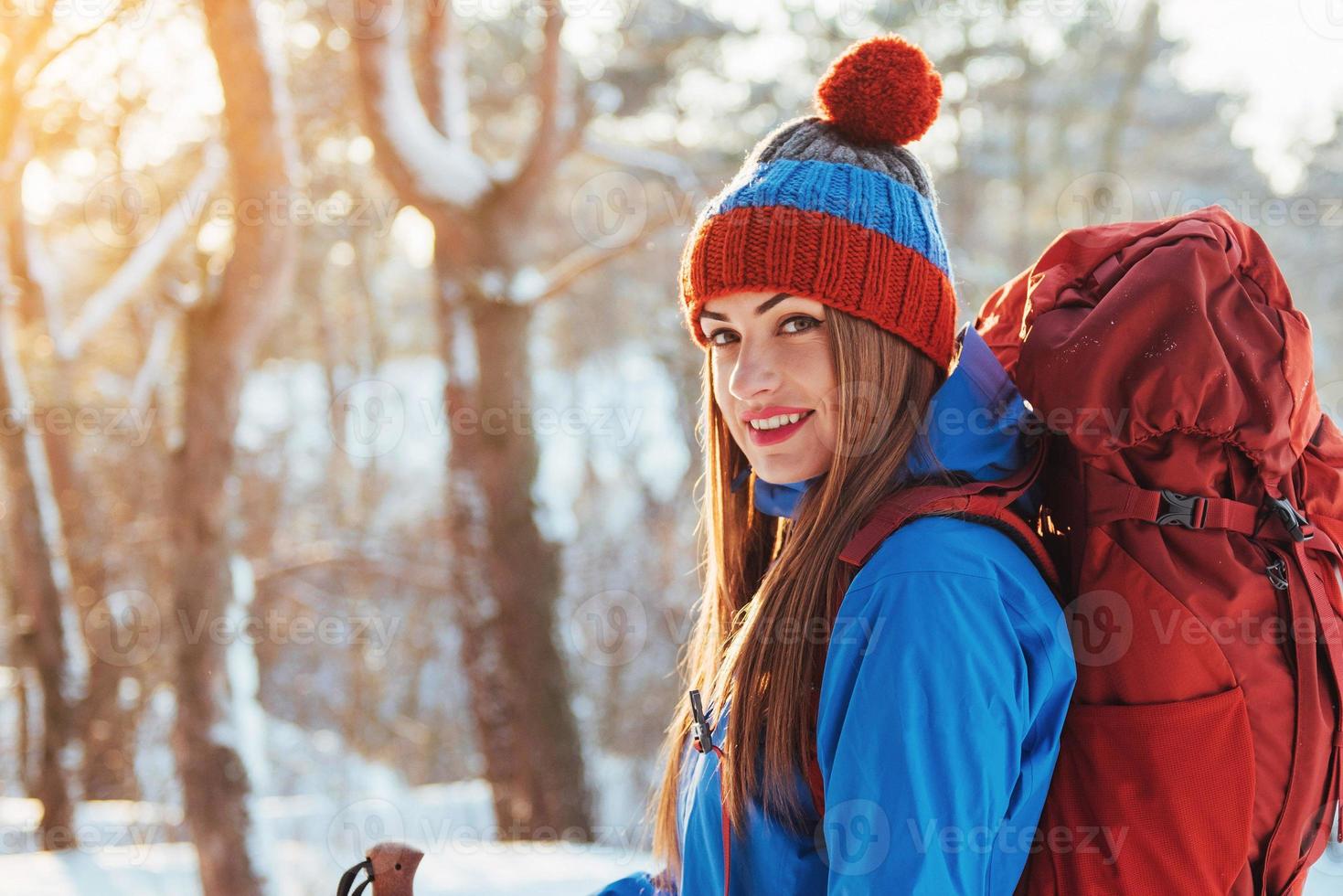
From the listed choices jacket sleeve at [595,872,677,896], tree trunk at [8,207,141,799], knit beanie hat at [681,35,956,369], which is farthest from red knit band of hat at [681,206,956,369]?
tree trunk at [8,207,141,799]

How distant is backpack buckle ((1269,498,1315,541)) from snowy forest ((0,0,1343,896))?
192cm

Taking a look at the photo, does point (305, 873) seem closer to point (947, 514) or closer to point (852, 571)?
point (852, 571)

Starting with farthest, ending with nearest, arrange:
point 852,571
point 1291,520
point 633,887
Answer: point 633,887 < point 852,571 < point 1291,520

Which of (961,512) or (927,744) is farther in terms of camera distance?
(961,512)

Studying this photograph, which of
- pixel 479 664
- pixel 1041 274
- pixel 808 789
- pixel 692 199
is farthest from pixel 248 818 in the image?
pixel 1041 274

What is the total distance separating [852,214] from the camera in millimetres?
1525

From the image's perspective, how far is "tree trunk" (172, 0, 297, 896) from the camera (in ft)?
14.6

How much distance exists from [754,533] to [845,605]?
60 cm

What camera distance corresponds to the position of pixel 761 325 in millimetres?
1576

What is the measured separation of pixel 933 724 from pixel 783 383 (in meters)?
0.54

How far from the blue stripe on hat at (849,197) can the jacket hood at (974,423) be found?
21 cm

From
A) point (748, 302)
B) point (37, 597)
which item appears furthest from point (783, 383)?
point (37, 597)

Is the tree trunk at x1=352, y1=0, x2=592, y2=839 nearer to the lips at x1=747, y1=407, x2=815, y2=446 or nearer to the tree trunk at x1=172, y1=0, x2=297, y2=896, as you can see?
the tree trunk at x1=172, y1=0, x2=297, y2=896

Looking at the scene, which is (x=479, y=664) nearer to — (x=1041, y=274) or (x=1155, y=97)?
(x=1041, y=274)
